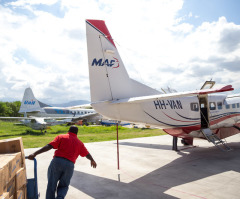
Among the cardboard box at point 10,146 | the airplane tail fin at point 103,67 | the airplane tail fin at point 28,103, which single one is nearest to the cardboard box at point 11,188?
the cardboard box at point 10,146

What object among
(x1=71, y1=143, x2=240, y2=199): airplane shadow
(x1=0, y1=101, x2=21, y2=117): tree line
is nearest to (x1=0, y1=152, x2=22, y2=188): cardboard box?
(x1=71, y1=143, x2=240, y2=199): airplane shadow

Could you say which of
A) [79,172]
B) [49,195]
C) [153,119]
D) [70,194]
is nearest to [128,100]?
[153,119]

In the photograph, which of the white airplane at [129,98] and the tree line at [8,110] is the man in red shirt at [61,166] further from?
the tree line at [8,110]

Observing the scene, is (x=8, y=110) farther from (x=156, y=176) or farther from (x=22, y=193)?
(x=22, y=193)

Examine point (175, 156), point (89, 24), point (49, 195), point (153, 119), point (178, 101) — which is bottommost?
point (175, 156)

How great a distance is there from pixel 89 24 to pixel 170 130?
20.5ft

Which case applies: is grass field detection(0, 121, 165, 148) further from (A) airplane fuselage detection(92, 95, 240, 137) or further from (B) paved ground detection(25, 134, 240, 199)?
(A) airplane fuselage detection(92, 95, 240, 137)

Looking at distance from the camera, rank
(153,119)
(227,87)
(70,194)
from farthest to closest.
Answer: (153,119) < (227,87) < (70,194)

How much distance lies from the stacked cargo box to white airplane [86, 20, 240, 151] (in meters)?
4.23

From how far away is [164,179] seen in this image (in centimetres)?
684

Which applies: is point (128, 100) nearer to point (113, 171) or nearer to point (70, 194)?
point (113, 171)

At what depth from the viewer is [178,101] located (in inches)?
404

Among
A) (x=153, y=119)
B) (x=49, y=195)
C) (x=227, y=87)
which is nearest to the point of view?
(x=49, y=195)

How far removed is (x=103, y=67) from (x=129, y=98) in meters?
1.67
